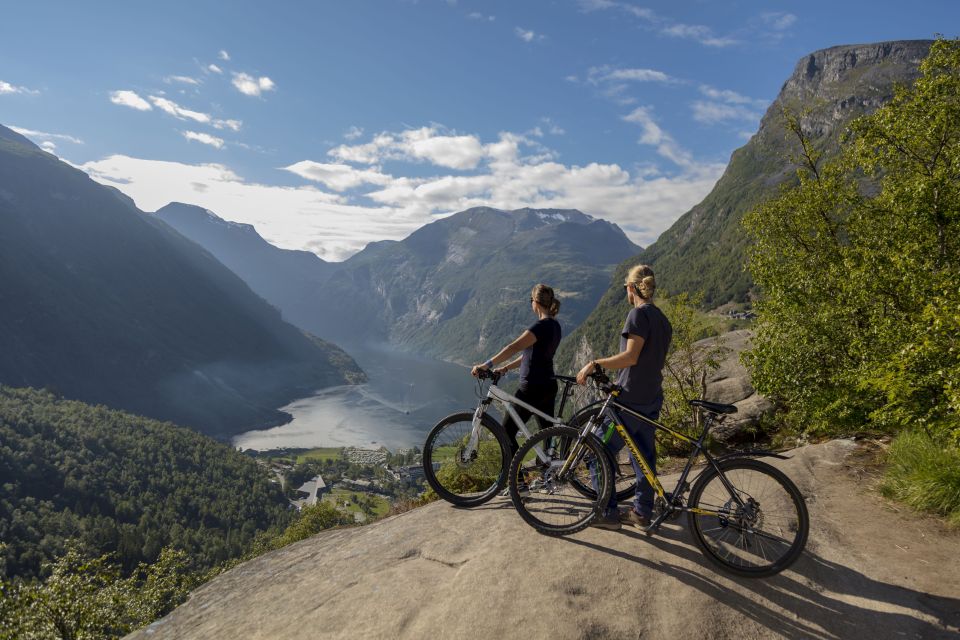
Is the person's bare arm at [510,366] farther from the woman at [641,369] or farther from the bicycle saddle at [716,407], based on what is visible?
the bicycle saddle at [716,407]

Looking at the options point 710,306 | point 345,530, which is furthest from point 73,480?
point 710,306

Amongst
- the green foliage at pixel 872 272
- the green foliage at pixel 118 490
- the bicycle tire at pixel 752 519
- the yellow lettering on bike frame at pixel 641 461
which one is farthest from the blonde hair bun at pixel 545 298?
the green foliage at pixel 118 490

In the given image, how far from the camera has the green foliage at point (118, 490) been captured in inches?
4186

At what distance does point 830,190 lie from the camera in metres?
14.2

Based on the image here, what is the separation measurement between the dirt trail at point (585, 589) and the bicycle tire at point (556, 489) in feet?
0.64

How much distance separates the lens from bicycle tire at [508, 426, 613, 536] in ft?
19.1

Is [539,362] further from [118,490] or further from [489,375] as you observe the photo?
[118,490]

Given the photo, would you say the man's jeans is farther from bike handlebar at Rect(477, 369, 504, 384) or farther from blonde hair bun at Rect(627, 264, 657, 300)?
bike handlebar at Rect(477, 369, 504, 384)

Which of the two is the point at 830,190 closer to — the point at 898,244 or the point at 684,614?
the point at 898,244

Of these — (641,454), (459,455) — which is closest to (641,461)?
(641,454)

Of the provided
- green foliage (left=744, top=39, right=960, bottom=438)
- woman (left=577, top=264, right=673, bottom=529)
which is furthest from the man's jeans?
green foliage (left=744, top=39, right=960, bottom=438)

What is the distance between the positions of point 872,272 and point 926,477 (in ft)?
19.3

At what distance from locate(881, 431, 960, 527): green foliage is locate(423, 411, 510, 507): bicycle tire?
217 inches

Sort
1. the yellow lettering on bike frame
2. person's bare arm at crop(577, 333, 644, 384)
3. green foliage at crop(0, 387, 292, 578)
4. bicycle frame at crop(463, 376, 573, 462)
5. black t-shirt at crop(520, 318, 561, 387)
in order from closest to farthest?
person's bare arm at crop(577, 333, 644, 384)
the yellow lettering on bike frame
bicycle frame at crop(463, 376, 573, 462)
black t-shirt at crop(520, 318, 561, 387)
green foliage at crop(0, 387, 292, 578)
